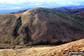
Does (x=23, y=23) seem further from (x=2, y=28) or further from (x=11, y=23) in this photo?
(x=2, y=28)

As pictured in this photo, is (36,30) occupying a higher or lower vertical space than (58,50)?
higher

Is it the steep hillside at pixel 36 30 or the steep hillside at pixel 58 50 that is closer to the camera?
the steep hillside at pixel 58 50

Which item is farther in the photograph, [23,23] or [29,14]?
[29,14]

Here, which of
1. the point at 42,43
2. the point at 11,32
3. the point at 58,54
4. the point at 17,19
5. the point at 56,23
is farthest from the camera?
the point at 17,19

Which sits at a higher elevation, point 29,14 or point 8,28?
point 29,14

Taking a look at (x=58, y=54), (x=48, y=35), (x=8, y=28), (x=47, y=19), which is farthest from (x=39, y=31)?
(x=58, y=54)

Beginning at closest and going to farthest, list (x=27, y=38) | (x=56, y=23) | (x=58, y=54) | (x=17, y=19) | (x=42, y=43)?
(x=58, y=54) < (x=42, y=43) < (x=27, y=38) < (x=56, y=23) < (x=17, y=19)

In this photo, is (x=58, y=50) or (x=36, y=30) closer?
(x=58, y=50)

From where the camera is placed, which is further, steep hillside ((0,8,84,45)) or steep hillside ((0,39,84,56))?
steep hillside ((0,8,84,45))
